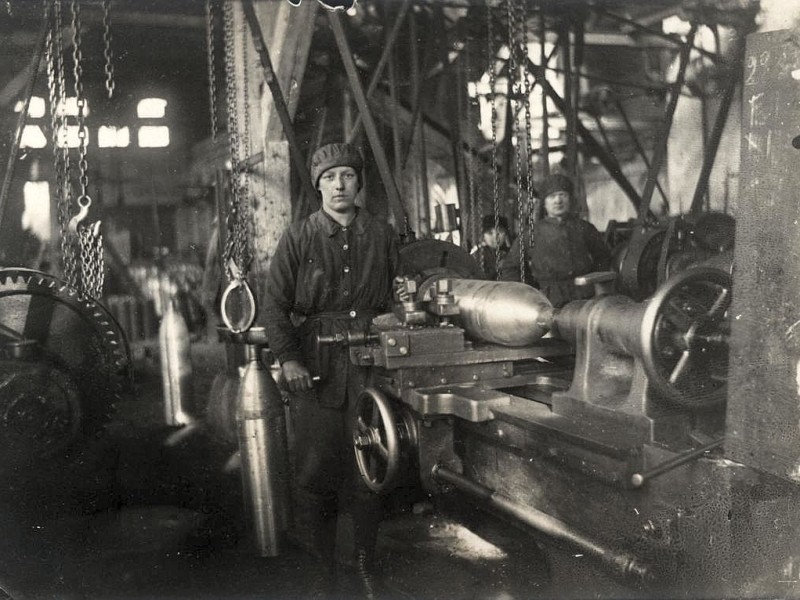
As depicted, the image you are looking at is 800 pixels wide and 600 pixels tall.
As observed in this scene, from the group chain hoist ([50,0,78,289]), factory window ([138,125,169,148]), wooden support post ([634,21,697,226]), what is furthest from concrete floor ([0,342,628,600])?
factory window ([138,125,169,148])

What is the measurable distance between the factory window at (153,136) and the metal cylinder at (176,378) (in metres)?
3.21

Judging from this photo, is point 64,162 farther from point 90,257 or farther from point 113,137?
point 113,137

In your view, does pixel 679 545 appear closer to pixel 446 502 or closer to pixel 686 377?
pixel 686 377

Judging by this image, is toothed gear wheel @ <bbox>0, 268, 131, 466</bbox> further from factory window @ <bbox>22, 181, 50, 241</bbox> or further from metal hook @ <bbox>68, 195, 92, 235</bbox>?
factory window @ <bbox>22, 181, 50, 241</bbox>

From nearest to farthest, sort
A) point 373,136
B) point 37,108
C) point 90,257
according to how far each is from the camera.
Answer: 1. point 90,257
2. point 373,136
3. point 37,108

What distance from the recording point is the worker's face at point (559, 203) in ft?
15.2

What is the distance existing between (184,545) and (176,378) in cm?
Answer: 222

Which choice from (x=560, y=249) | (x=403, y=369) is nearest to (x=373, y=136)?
(x=560, y=249)

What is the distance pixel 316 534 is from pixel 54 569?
1.21m

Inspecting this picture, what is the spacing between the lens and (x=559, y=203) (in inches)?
183

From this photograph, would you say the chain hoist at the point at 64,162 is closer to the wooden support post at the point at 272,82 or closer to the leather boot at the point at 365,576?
the wooden support post at the point at 272,82

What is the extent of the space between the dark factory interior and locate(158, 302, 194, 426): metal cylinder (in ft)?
0.07

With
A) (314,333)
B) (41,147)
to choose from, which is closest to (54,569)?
(314,333)

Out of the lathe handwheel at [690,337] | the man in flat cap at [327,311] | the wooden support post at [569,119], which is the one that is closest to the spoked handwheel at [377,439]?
the man in flat cap at [327,311]
